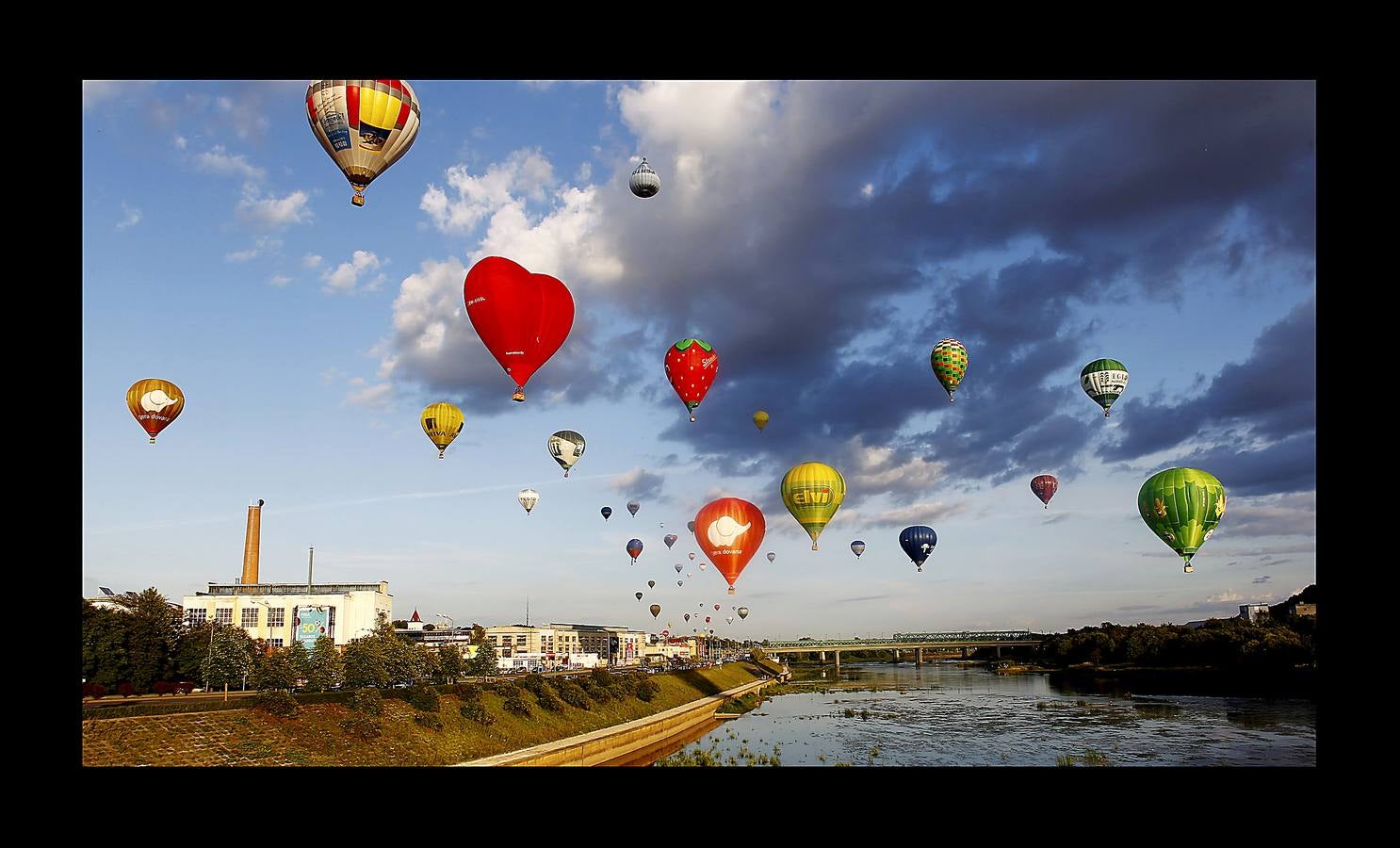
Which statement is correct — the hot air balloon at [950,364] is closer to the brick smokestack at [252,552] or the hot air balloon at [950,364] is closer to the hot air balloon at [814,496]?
the hot air balloon at [814,496]

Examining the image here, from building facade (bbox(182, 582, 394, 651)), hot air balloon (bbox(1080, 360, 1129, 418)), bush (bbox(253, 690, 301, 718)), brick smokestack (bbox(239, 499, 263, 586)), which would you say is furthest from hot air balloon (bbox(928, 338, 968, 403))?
brick smokestack (bbox(239, 499, 263, 586))

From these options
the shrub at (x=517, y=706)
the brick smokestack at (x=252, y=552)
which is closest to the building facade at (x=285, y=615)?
the brick smokestack at (x=252, y=552)

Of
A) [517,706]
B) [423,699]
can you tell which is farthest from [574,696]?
[423,699]

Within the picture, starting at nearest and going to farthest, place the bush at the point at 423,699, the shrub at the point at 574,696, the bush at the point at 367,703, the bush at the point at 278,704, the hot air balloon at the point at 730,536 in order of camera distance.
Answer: the bush at the point at 278,704 < the bush at the point at 367,703 < the bush at the point at 423,699 < the hot air balloon at the point at 730,536 < the shrub at the point at 574,696

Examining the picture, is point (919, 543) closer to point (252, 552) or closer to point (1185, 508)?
point (1185, 508)

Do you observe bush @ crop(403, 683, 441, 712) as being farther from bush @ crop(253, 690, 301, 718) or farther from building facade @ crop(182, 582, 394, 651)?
building facade @ crop(182, 582, 394, 651)
